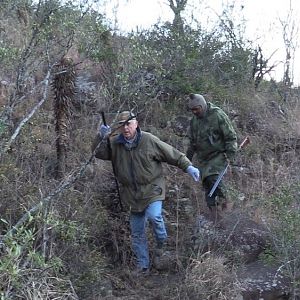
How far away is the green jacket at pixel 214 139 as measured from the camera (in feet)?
23.3

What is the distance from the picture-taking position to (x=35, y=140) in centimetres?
761

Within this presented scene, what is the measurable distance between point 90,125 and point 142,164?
2.63 meters

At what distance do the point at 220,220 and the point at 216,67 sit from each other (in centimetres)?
472

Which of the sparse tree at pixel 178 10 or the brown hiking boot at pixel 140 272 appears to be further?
the sparse tree at pixel 178 10

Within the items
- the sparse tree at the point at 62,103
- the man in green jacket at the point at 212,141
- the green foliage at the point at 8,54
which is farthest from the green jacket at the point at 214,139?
the green foliage at the point at 8,54

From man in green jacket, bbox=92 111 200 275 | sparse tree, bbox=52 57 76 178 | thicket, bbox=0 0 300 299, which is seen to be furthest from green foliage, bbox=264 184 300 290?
sparse tree, bbox=52 57 76 178

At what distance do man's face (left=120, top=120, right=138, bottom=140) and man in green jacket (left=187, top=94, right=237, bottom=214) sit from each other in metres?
1.05

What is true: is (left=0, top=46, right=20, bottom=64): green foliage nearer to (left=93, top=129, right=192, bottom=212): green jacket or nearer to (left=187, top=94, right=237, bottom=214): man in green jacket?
(left=93, top=129, right=192, bottom=212): green jacket

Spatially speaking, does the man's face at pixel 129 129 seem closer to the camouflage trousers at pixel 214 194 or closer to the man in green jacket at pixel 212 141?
the man in green jacket at pixel 212 141

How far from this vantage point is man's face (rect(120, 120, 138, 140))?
6.27 m

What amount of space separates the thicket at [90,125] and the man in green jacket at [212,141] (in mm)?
330

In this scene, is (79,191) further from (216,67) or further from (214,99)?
(216,67)

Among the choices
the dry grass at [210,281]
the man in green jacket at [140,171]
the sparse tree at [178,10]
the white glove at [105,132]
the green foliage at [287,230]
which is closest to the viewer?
the dry grass at [210,281]

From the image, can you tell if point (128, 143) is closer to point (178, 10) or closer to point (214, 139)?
point (214, 139)
